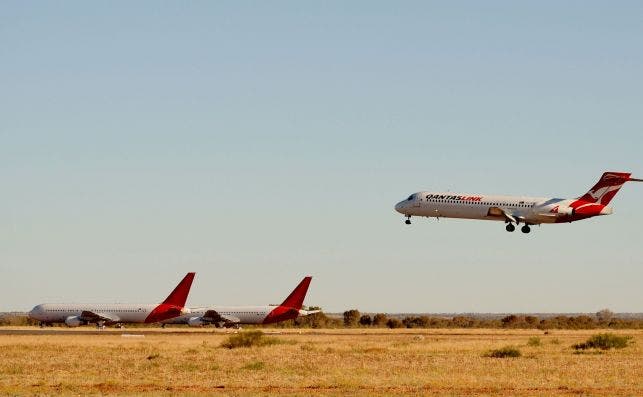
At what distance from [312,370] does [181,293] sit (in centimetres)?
6321

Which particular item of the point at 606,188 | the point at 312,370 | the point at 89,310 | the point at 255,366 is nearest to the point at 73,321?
the point at 89,310

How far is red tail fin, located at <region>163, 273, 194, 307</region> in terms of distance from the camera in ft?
352

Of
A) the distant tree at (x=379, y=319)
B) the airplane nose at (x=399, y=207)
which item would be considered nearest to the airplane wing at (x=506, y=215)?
the airplane nose at (x=399, y=207)

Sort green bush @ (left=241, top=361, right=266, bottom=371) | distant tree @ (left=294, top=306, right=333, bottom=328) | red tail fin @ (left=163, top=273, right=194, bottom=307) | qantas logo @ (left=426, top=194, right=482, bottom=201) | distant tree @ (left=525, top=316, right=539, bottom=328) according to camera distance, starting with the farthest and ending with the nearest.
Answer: distant tree @ (left=525, top=316, right=539, bottom=328) < distant tree @ (left=294, top=306, right=333, bottom=328) < red tail fin @ (left=163, top=273, right=194, bottom=307) < qantas logo @ (left=426, top=194, right=482, bottom=201) < green bush @ (left=241, top=361, right=266, bottom=371)

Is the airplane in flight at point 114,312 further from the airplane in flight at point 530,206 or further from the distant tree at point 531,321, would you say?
the distant tree at point 531,321

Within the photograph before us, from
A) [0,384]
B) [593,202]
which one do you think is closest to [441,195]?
[593,202]

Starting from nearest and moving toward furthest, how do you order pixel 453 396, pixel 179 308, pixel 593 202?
pixel 453 396
pixel 593 202
pixel 179 308

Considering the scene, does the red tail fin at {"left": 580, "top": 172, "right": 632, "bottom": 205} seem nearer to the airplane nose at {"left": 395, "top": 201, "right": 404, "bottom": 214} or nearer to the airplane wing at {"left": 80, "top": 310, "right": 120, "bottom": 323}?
the airplane nose at {"left": 395, "top": 201, "right": 404, "bottom": 214}

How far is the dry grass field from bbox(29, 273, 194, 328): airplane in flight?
135 feet

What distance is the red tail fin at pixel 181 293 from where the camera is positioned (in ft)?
352

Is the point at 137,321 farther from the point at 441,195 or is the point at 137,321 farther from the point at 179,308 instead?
the point at 441,195

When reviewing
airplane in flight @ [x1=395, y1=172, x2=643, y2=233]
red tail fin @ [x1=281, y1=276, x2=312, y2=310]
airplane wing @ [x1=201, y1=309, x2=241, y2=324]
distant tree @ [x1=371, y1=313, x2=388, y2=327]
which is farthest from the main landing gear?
distant tree @ [x1=371, y1=313, x2=388, y2=327]

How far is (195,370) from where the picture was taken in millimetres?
45906

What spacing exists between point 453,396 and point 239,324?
79093 millimetres
